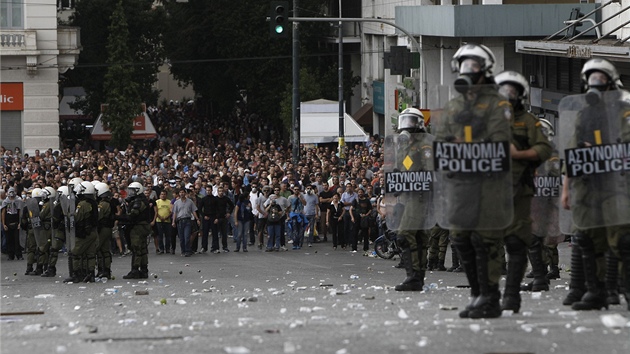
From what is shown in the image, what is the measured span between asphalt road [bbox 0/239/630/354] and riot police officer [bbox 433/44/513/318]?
40 centimetres

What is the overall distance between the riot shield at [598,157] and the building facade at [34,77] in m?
38.9

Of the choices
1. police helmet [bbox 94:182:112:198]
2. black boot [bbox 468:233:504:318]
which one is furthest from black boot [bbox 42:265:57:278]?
black boot [bbox 468:233:504:318]

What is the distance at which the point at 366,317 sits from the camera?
10.5 metres

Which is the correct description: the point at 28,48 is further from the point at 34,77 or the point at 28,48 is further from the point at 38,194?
the point at 38,194

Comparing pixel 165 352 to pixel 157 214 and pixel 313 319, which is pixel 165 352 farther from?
pixel 157 214

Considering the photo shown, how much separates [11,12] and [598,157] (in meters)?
39.3

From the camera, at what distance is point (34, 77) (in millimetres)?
48312

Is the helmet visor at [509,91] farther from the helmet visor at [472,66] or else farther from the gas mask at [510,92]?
the helmet visor at [472,66]

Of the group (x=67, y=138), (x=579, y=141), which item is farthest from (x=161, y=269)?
(x=67, y=138)

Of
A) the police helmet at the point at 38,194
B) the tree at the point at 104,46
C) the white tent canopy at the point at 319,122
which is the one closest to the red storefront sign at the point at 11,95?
the tree at the point at 104,46

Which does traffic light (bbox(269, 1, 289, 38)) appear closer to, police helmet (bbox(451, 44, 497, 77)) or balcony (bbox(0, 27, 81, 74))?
police helmet (bbox(451, 44, 497, 77))

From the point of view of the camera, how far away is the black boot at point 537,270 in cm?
1483

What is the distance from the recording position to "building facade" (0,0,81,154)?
47.7m

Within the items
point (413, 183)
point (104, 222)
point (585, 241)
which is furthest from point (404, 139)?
point (104, 222)
